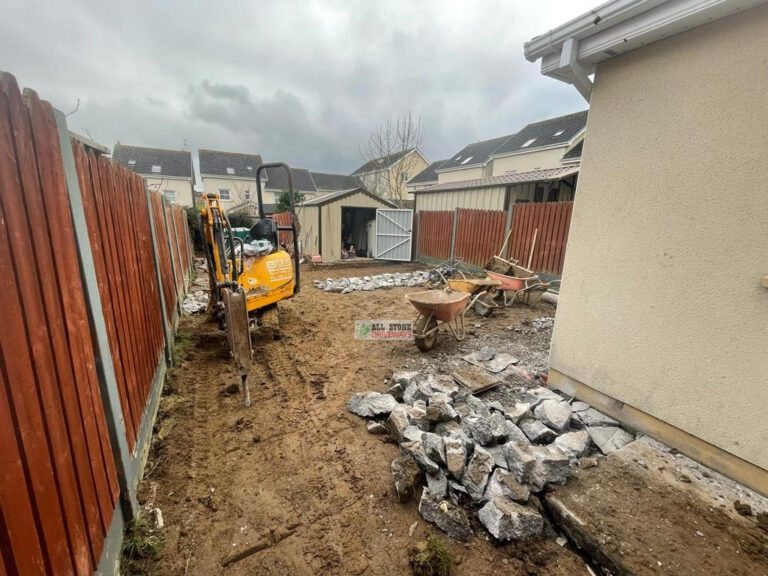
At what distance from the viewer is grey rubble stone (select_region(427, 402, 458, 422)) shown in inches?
103

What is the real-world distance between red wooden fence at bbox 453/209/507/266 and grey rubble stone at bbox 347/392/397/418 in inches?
286

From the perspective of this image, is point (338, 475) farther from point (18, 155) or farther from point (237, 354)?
point (18, 155)

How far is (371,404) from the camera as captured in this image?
3.07 metres

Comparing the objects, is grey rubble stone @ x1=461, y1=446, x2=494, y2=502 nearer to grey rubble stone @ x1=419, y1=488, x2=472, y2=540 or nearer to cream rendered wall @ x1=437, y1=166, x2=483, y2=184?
grey rubble stone @ x1=419, y1=488, x2=472, y2=540

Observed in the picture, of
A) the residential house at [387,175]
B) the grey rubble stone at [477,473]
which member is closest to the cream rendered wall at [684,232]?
the grey rubble stone at [477,473]

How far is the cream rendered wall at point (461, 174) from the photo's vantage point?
23.2 metres

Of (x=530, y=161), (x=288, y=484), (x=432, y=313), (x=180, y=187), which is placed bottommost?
(x=288, y=484)

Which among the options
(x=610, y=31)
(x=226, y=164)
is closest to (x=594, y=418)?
(x=610, y=31)

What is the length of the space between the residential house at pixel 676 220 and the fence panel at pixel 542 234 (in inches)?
201

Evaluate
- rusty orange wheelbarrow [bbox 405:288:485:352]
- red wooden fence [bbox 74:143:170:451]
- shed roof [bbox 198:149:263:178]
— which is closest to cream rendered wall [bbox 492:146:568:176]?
rusty orange wheelbarrow [bbox 405:288:485:352]

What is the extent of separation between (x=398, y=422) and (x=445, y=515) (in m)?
0.78

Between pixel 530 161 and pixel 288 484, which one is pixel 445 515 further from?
pixel 530 161

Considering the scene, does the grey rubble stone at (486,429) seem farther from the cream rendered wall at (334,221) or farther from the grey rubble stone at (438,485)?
the cream rendered wall at (334,221)

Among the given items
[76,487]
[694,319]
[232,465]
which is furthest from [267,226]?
[694,319]
